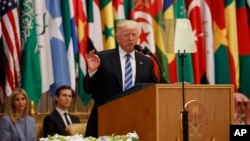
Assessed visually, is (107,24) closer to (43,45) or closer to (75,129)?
(43,45)

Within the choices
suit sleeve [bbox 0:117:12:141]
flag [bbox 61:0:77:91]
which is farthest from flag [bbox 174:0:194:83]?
suit sleeve [bbox 0:117:12:141]

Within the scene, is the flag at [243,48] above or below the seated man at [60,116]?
above

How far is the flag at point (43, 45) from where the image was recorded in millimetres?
8258

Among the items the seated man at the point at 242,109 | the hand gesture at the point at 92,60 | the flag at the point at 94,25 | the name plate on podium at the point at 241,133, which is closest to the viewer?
the name plate on podium at the point at 241,133

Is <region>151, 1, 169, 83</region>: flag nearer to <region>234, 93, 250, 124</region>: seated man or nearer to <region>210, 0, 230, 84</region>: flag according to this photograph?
<region>210, 0, 230, 84</region>: flag

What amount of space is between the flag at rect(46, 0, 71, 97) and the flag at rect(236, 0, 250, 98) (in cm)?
269

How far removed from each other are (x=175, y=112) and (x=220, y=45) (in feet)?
17.0

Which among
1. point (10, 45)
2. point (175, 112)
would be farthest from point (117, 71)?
point (10, 45)

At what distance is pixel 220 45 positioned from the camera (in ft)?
31.3

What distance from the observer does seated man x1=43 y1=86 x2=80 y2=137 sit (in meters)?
7.89

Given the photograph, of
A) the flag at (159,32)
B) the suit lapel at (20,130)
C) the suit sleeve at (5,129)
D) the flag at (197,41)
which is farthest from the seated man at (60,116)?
the flag at (197,41)

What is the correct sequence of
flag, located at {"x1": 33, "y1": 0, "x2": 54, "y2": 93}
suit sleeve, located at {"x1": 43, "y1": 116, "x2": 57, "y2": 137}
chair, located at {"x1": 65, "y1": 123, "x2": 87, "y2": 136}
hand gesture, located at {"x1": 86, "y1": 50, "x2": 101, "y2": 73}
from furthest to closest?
flag, located at {"x1": 33, "y1": 0, "x2": 54, "y2": 93} < suit sleeve, located at {"x1": 43, "y1": 116, "x2": 57, "y2": 137} < chair, located at {"x1": 65, "y1": 123, "x2": 87, "y2": 136} < hand gesture, located at {"x1": 86, "y1": 50, "x2": 101, "y2": 73}

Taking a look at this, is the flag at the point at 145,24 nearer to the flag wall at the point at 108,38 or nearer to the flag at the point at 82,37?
the flag wall at the point at 108,38

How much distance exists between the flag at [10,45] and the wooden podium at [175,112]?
132 inches
